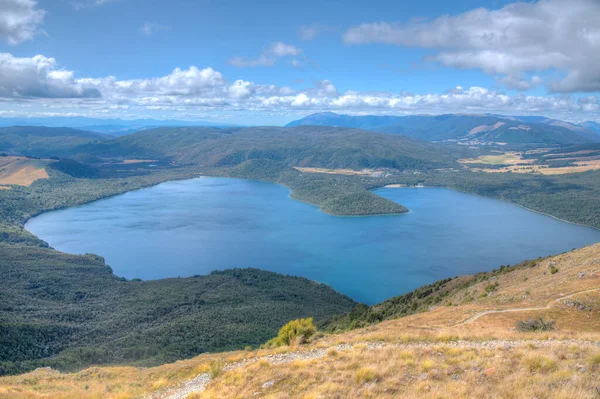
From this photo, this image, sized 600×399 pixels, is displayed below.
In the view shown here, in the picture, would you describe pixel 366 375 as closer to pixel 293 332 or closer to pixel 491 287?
pixel 293 332

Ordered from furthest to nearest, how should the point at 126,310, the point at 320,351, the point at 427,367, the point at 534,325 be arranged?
the point at 126,310 → the point at 534,325 → the point at 320,351 → the point at 427,367

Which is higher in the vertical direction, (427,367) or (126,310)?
(427,367)

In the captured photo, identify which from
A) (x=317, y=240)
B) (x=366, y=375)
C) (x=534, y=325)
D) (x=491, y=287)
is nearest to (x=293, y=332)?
(x=366, y=375)

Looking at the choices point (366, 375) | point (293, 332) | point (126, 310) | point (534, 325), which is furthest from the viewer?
point (126, 310)

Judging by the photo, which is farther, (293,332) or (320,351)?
Result: (293,332)

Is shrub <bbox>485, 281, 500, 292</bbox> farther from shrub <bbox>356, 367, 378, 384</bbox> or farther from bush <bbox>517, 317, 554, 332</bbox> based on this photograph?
shrub <bbox>356, 367, 378, 384</bbox>

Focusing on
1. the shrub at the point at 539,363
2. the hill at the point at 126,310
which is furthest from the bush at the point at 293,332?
the hill at the point at 126,310

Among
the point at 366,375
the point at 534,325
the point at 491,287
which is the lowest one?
the point at 491,287
